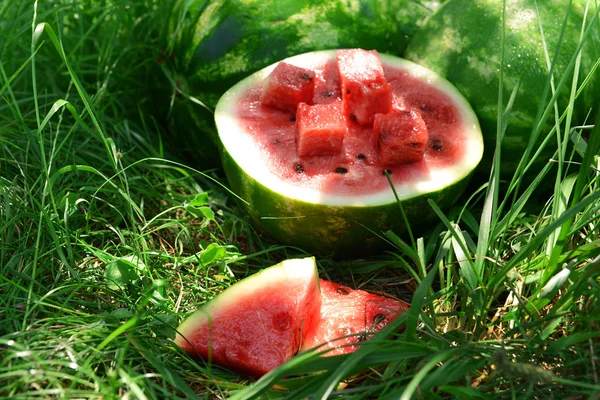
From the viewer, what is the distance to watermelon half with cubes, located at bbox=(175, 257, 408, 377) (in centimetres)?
195

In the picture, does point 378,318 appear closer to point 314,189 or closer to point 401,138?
point 314,189

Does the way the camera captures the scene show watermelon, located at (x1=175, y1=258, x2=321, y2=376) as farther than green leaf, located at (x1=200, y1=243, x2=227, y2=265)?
No

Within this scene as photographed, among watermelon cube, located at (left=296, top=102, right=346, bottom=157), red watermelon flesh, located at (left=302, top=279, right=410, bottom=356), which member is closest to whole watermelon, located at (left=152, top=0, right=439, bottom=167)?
watermelon cube, located at (left=296, top=102, right=346, bottom=157)

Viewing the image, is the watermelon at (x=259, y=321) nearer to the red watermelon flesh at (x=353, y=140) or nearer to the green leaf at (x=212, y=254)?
the green leaf at (x=212, y=254)

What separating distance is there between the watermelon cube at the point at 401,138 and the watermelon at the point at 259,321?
0.46 meters

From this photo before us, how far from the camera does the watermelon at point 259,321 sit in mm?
1945

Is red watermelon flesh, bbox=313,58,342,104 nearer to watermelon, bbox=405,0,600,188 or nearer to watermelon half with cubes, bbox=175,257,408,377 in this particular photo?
watermelon, bbox=405,0,600,188

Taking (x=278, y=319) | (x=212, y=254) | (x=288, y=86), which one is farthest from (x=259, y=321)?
(x=288, y=86)

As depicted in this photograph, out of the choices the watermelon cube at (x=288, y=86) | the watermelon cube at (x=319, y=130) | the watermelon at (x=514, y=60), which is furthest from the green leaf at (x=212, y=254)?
the watermelon at (x=514, y=60)

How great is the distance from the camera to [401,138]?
2254 mm

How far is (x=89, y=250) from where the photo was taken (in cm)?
223

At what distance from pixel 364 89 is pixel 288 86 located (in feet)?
0.88

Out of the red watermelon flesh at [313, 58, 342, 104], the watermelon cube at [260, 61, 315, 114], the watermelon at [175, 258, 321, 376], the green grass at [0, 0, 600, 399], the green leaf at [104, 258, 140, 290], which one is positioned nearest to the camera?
the green grass at [0, 0, 600, 399]

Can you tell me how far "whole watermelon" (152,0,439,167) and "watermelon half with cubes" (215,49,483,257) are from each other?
0.09 meters
